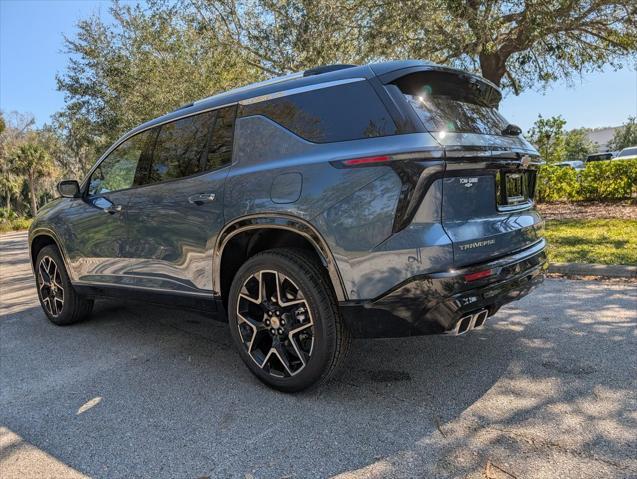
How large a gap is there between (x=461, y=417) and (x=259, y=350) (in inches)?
51.8

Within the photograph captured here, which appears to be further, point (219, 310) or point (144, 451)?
point (219, 310)

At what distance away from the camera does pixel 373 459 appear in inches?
93.8

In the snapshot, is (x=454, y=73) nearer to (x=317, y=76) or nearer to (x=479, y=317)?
(x=317, y=76)

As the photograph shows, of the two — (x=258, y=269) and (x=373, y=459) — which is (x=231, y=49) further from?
(x=373, y=459)

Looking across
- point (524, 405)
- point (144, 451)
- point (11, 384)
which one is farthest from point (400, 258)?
point (11, 384)

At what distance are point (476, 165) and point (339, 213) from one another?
2.65 ft

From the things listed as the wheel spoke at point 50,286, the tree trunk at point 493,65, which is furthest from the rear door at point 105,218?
the tree trunk at point 493,65

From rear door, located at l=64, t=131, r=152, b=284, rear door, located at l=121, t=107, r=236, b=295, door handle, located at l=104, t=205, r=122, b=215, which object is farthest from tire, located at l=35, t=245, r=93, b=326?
rear door, located at l=121, t=107, r=236, b=295

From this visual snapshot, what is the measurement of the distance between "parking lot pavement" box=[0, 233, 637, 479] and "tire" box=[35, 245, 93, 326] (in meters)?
0.53

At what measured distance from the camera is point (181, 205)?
3.60m

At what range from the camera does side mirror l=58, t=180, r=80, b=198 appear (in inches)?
184

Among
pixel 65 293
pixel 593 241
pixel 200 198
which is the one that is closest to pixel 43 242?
pixel 65 293

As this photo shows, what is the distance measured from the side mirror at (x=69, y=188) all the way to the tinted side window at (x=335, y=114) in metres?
2.42

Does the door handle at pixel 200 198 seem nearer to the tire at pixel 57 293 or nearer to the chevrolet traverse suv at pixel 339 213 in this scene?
the chevrolet traverse suv at pixel 339 213
